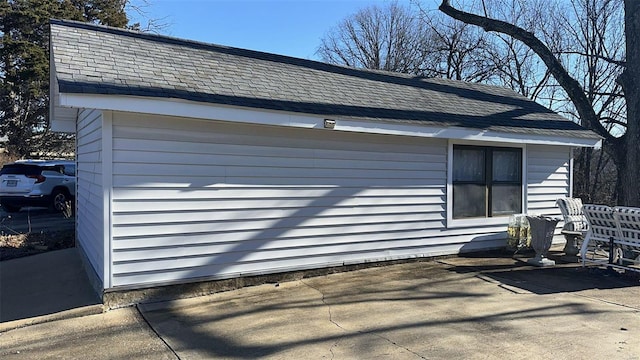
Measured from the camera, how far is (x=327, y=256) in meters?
6.84

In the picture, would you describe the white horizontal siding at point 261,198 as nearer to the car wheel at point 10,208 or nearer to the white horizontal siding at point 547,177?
the white horizontal siding at point 547,177

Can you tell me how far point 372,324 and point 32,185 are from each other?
13.2 m

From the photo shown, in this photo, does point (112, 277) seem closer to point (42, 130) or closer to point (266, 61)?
point (266, 61)

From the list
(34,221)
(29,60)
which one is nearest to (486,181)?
(34,221)

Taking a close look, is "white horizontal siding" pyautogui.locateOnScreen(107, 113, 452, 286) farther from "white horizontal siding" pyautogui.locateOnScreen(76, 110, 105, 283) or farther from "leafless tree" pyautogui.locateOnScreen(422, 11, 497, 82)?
"leafless tree" pyautogui.locateOnScreen(422, 11, 497, 82)

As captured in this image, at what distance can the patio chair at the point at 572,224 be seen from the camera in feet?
27.4

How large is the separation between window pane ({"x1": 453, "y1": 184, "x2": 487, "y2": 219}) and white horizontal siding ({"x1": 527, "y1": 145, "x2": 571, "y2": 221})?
47.8 inches

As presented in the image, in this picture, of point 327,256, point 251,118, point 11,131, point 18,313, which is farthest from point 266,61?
point 11,131

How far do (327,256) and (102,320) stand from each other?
307 centimetres

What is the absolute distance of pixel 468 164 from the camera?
8.28 metres

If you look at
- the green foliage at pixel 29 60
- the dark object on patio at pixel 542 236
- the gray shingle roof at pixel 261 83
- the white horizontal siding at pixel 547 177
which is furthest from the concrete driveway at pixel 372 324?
the green foliage at pixel 29 60

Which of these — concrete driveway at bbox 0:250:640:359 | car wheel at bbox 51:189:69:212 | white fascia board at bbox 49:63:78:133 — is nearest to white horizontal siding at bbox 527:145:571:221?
concrete driveway at bbox 0:250:640:359

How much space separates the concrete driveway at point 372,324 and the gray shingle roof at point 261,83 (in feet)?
7.84

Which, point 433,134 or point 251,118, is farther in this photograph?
point 433,134
